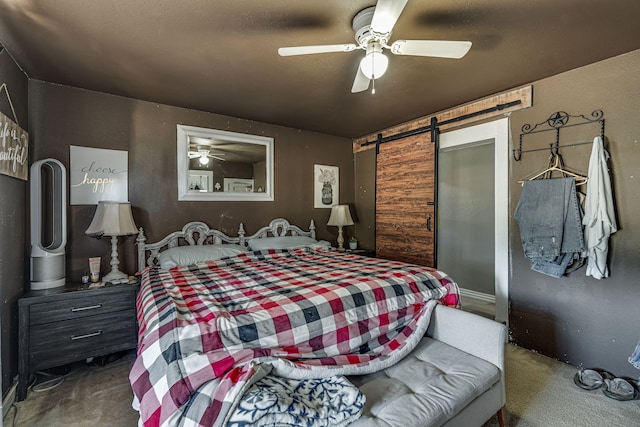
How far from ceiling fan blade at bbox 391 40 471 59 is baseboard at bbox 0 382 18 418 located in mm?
3275

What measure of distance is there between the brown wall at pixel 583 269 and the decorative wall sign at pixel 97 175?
12.6 feet

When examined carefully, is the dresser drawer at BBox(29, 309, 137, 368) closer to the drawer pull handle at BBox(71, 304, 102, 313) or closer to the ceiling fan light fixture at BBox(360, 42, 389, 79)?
the drawer pull handle at BBox(71, 304, 102, 313)

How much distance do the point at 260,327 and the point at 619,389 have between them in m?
2.58

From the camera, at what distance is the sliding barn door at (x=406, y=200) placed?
3.64 m

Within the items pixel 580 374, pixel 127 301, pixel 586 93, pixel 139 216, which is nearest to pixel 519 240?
pixel 580 374

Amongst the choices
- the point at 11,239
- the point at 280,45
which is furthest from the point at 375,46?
the point at 11,239

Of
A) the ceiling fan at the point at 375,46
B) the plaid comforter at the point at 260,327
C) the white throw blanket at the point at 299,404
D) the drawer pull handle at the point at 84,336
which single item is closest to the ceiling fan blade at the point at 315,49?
the ceiling fan at the point at 375,46

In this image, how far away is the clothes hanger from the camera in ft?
8.07

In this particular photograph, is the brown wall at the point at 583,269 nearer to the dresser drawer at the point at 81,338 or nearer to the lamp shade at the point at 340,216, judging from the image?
the lamp shade at the point at 340,216

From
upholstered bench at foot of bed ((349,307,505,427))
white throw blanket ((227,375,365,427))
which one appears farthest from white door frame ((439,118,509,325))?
white throw blanket ((227,375,365,427))

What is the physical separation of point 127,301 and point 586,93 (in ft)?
13.6

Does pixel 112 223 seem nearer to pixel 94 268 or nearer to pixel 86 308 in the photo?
pixel 94 268

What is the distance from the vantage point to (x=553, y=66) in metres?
2.42

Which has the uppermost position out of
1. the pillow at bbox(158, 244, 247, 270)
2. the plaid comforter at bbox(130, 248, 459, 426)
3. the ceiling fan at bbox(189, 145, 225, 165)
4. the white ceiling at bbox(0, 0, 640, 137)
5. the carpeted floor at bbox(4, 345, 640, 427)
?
the white ceiling at bbox(0, 0, 640, 137)
